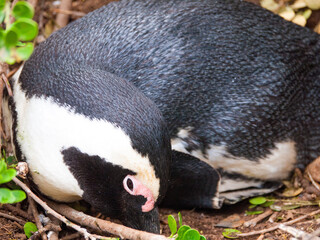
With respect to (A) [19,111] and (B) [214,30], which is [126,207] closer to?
(A) [19,111]

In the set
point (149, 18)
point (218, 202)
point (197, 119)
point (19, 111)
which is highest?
point (149, 18)

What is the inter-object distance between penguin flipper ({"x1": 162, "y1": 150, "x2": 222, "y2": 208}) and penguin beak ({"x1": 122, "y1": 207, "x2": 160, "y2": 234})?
39 centimetres

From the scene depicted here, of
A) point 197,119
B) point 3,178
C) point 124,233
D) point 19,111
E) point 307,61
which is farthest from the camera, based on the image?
point 307,61

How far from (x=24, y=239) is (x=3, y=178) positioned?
779 millimetres

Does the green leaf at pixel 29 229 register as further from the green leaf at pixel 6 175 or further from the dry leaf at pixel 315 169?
the dry leaf at pixel 315 169

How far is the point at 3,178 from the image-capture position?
170cm

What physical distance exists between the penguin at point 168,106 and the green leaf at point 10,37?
732mm

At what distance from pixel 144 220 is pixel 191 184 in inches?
21.2

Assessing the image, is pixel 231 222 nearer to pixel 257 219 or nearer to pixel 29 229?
pixel 257 219

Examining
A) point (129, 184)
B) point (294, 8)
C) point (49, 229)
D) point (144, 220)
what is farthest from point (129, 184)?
point (294, 8)

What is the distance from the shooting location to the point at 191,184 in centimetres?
281

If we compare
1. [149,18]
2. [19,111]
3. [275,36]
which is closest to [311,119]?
[275,36]

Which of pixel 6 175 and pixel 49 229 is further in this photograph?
pixel 49 229

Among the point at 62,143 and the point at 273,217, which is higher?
the point at 62,143
